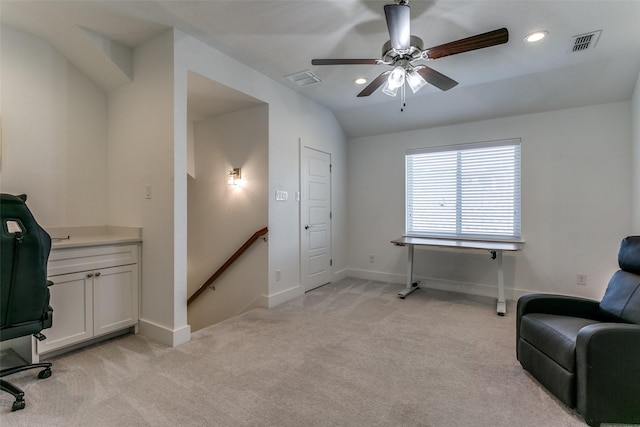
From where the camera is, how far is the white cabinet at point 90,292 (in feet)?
7.89

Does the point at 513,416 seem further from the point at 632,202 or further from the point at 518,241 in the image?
the point at 632,202

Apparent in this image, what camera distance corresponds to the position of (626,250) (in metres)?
2.26

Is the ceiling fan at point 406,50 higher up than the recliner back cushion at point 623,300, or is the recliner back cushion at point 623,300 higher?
the ceiling fan at point 406,50

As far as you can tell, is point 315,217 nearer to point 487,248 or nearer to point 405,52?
point 487,248

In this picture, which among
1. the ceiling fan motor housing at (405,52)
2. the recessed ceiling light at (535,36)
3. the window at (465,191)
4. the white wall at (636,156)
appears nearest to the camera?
the ceiling fan motor housing at (405,52)

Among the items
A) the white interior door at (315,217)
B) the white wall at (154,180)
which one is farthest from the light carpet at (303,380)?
the white interior door at (315,217)

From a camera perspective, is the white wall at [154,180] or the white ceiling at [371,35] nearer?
the white ceiling at [371,35]

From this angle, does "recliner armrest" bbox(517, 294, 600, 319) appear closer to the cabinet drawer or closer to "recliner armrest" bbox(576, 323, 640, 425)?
"recliner armrest" bbox(576, 323, 640, 425)

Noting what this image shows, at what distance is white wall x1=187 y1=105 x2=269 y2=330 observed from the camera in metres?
3.73

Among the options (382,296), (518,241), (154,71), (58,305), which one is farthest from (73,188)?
(518,241)

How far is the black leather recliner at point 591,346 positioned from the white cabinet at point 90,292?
11.1ft

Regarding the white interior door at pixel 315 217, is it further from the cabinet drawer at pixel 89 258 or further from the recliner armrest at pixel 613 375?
the recliner armrest at pixel 613 375

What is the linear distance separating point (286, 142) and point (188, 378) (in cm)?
280

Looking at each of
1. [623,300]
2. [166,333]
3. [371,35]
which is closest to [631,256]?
[623,300]
